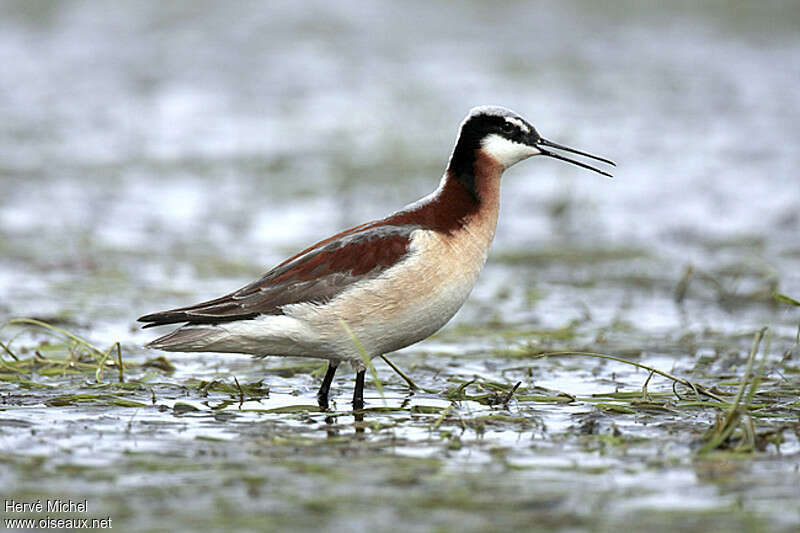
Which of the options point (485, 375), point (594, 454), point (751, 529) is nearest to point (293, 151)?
point (485, 375)

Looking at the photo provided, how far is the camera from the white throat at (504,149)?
736 cm

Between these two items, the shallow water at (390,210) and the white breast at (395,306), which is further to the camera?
the white breast at (395,306)

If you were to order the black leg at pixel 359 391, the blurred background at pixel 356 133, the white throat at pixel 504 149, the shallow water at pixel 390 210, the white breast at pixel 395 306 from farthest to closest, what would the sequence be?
the blurred background at pixel 356 133
the white throat at pixel 504 149
the black leg at pixel 359 391
the white breast at pixel 395 306
the shallow water at pixel 390 210

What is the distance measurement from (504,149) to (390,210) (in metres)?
6.94

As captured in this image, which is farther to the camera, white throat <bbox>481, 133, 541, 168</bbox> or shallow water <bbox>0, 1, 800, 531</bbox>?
white throat <bbox>481, 133, 541, 168</bbox>

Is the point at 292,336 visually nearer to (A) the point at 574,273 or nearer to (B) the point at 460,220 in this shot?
(B) the point at 460,220

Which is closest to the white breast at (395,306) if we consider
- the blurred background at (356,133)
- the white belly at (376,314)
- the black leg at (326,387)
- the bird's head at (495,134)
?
the white belly at (376,314)

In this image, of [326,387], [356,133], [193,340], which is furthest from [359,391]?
[356,133]

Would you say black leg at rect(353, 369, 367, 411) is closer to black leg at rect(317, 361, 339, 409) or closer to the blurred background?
black leg at rect(317, 361, 339, 409)

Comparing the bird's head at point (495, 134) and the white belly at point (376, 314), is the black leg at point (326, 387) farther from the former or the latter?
the bird's head at point (495, 134)

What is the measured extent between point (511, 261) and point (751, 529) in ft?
24.9

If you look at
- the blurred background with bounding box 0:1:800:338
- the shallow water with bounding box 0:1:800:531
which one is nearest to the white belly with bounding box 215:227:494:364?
the shallow water with bounding box 0:1:800:531

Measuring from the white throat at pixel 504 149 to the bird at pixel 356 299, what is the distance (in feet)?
1.38

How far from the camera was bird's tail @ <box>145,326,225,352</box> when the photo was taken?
6742 mm
